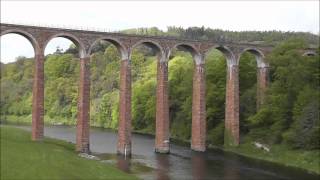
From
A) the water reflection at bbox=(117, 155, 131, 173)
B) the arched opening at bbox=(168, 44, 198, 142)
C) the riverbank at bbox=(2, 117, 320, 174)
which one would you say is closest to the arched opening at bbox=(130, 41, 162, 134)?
the arched opening at bbox=(168, 44, 198, 142)

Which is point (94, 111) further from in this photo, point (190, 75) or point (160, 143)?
point (160, 143)

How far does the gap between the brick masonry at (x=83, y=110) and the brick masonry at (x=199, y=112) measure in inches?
681

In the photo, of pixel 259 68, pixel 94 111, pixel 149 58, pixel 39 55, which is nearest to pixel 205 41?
pixel 259 68

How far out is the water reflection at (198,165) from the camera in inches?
1891

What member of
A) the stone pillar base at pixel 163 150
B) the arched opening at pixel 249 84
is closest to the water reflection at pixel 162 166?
the stone pillar base at pixel 163 150

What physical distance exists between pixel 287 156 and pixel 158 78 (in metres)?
20.0

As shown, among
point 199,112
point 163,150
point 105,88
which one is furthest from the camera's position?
point 105,88

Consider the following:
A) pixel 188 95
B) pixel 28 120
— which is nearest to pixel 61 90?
pixel 28 120

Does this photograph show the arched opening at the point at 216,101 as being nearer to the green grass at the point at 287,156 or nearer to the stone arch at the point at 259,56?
the stone arch at the point at 259,56

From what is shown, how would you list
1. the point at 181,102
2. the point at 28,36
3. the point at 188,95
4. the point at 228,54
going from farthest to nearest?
the point at 181,102, the point at 188,95, the point at 228,54, the point at 28,36

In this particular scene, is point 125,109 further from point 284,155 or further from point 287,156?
point 287,156

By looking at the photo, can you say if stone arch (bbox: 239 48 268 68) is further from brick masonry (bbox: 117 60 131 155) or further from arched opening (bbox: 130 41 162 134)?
arched opening (bbox: 130 41 162 134)

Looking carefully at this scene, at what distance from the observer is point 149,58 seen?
471 ft

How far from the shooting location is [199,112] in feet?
226
